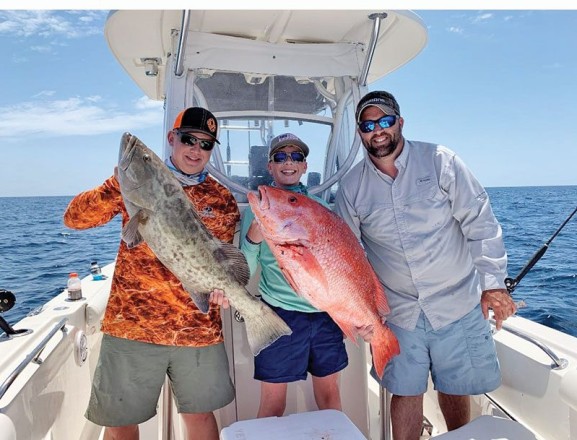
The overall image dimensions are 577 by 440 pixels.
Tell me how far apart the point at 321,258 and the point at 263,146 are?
1.60 metres

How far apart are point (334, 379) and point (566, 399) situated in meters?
1.24

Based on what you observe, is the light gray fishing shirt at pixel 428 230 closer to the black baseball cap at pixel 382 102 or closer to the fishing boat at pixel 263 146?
the black baseball cap at pixel 382 102

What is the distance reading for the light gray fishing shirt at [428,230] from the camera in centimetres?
277

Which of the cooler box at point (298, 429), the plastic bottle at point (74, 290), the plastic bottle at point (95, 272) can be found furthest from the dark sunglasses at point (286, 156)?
the plastic bottle at point (95, 272)

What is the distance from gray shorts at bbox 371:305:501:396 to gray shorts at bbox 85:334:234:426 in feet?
3.57

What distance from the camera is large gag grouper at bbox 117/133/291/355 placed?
2.09 m

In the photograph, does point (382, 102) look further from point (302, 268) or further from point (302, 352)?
point (302, 352)

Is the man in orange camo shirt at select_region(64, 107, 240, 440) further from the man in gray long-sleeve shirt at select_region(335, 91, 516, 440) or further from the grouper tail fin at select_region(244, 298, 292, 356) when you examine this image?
the man in gray long-sleeve shirt at select_region(335, 91, 516, 440)

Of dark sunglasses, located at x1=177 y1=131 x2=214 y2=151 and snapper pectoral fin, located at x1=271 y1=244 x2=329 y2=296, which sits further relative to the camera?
dark sunglasses, located at x1=177 y1=131 x2=214 y2=151

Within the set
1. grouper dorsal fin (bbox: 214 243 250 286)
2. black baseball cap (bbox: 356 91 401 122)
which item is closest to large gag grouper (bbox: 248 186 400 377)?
grouper dorsal fin (bbox: 214 243 250 286)

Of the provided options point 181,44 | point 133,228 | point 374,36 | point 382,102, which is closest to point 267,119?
point 181,44

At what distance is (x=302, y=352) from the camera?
111 inches
